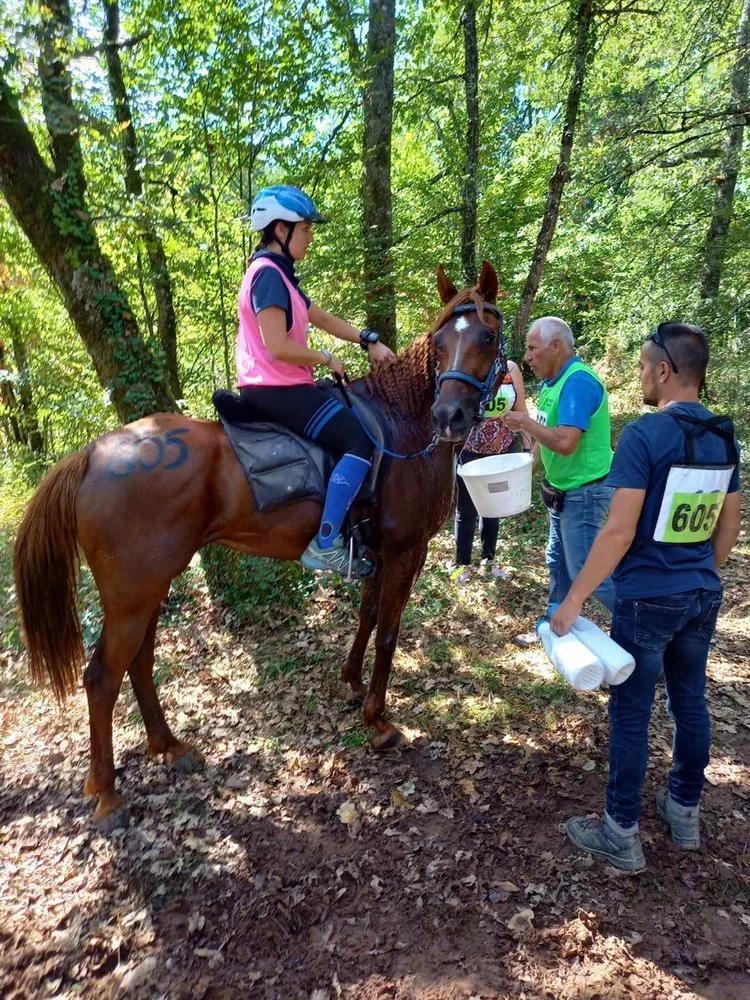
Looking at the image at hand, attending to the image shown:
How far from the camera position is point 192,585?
238 inches

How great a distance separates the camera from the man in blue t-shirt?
2477 millimetres

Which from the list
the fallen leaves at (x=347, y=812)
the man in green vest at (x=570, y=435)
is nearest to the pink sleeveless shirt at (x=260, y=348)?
the man in green vest at (x=570, y=435)

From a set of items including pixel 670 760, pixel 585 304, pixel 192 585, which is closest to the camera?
pixel 670 760

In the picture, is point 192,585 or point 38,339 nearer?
point 192,585

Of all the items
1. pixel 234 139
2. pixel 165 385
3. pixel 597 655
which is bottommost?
pixel 597 655

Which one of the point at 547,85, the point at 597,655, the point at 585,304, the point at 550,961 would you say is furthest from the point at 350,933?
the point at 585,304

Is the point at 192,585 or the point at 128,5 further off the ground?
the point at 128,5

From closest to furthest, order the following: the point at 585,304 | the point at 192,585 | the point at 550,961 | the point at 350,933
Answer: the point at 550,961 → the point at 350,933 → the point at 192,585 → the point at 585,304

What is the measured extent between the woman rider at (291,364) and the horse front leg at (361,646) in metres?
0.93

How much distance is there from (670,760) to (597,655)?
1.71 meters

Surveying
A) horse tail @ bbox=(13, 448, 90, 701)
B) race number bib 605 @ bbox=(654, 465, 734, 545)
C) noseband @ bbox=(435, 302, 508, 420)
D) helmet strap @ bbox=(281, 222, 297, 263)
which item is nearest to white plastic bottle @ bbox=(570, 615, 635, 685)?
race number bib 605 @ bbox=(654, 465, 734, 545)

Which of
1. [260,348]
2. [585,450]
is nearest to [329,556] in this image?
[260,348]

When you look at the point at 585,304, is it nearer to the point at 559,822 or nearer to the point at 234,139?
the point at 234,139

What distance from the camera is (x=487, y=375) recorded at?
11.5 ft
